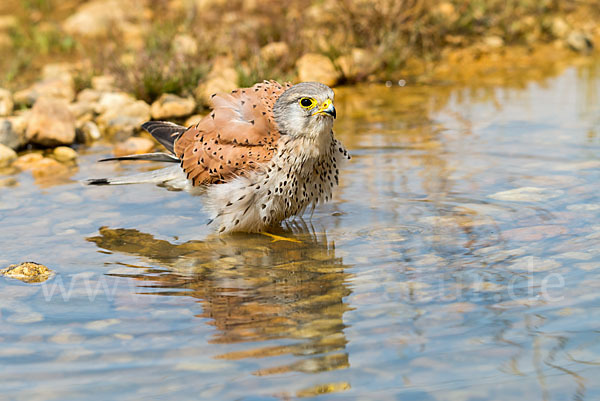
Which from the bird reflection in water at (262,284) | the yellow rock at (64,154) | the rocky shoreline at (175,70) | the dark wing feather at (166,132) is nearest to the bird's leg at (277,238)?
the bird reflection in water at (262,284)

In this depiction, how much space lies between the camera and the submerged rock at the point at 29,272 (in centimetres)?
448

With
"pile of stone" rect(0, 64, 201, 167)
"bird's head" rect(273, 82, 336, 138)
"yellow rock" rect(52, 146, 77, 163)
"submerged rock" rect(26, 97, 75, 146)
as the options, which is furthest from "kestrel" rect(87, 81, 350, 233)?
"submerged rock" rect(26, 97, 75, 146)

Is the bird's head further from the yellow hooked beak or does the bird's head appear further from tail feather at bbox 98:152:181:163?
tail feather at bbox 98:152:181:163

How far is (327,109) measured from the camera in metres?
4.94

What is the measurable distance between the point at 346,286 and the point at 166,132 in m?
2.29

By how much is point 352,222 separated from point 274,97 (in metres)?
0.95

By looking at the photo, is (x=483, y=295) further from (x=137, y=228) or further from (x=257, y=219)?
(x=137, y=228)

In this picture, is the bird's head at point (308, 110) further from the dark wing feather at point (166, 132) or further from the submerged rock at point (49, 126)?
the submerged rock at point (49, 126)

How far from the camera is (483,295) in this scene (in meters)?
3.99

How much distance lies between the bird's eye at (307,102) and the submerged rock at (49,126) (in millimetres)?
3337

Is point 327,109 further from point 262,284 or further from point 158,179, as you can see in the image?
point 158,179

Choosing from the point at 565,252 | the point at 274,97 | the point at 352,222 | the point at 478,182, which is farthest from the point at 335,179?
the point at 565,252

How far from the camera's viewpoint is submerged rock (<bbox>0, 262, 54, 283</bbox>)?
4480 mm

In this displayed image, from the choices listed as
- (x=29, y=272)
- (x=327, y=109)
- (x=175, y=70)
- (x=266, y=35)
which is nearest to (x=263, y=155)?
(x=327, y=109)
